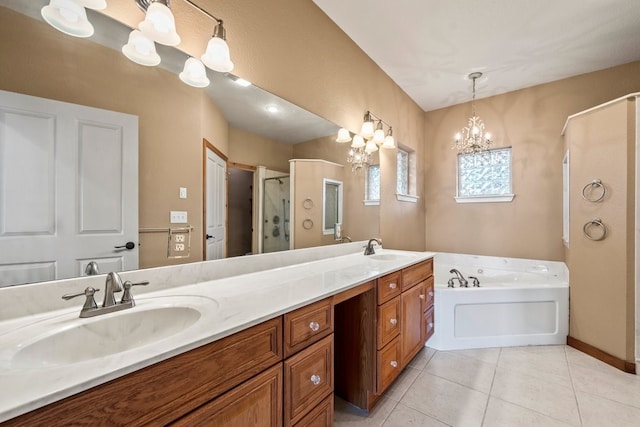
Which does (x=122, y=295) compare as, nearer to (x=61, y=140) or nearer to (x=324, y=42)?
(x=61, y=140)

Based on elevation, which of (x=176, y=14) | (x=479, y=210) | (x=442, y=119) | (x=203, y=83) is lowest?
(x=479, y=210)

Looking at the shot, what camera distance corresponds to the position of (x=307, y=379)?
112 centimetres

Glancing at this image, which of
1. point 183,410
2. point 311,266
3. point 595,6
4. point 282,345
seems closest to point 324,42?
point 311,266

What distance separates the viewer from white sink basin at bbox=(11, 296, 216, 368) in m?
0.74

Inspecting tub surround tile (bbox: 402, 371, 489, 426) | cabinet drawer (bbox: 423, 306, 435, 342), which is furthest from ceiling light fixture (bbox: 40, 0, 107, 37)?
cabinet drawer (bbox: 423, 306, 435, 342)

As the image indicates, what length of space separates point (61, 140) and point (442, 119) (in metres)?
3.99

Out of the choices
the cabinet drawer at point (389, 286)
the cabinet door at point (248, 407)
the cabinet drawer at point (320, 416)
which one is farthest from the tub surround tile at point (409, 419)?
the cabinet door at point (248, 407)

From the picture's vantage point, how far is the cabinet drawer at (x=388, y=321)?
1632 millimetres

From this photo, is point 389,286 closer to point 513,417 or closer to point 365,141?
point 513,417

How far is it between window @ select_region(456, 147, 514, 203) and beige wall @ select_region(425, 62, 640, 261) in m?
0.09

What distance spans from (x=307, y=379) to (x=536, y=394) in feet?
5.79

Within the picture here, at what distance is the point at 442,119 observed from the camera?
3766mm

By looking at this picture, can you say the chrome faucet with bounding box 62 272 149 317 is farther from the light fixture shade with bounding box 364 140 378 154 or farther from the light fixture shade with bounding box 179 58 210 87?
the light fixture shade with bounding box 364 140 378 154

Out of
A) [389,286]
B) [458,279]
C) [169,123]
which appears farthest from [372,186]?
[169,123]
